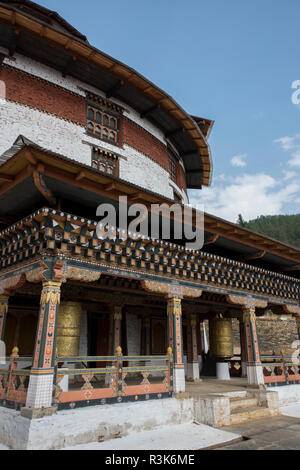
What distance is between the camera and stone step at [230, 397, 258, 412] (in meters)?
8.31

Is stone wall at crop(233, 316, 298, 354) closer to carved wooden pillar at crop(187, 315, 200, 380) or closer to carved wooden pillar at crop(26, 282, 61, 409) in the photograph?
carved wooden pillar at crop(187, 315, 200, 380)

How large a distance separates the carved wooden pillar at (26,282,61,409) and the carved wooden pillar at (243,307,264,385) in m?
6.41

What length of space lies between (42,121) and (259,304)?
860 centimetres

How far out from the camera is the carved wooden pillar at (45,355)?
17.2ft

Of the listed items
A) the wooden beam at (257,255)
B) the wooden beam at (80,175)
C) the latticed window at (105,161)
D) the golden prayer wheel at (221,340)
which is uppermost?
the latticed window at (105,161)

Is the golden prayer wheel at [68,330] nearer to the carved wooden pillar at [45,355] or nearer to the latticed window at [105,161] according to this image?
the carved wooden pillar at [45,355]

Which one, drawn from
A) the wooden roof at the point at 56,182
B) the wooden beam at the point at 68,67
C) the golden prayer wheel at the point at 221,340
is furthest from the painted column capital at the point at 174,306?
the wooden beam at the point at 68,67

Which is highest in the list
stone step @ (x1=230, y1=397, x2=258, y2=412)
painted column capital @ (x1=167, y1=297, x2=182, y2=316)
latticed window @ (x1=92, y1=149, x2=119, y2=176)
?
latticed window @ (x1=92, y1=149, x2=119, y2=176)

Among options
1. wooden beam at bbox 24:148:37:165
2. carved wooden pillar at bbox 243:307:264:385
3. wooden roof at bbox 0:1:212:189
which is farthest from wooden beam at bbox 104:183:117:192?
carved wooden pillar at bbox 243:307:264:385

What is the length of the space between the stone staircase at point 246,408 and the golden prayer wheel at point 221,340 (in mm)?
2908

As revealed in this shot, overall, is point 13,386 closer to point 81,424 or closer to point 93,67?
point 81,424

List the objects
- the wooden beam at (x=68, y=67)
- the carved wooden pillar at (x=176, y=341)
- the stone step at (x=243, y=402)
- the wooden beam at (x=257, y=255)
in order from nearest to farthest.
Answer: the carved wooden pillar at (x=176, y=341)
the stone step at (x=243, y=402)
the wooden beam at (x=68, y=67)
the wooden beam at (x=257, y=255)

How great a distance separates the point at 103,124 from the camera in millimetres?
10938
